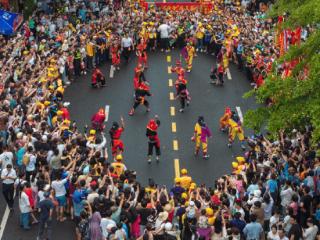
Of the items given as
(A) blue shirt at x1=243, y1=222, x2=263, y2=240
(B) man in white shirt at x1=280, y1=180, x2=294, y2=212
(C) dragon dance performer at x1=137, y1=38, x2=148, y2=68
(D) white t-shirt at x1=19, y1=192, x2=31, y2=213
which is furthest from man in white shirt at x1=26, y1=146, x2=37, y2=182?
(C) dragon dance performer at x1=137, y1=38, x2=148, y2=68

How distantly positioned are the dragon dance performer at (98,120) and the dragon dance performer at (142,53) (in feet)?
20.5

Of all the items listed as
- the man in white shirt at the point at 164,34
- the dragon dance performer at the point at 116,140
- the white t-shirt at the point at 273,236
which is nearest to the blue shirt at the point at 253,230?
the white t-shirt at the point at 273,236

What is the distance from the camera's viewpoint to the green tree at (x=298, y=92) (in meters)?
14.8

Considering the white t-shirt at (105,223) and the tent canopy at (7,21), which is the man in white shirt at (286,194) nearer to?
the white t-shirt at (105,223)

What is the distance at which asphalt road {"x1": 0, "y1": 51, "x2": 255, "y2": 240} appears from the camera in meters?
21.5

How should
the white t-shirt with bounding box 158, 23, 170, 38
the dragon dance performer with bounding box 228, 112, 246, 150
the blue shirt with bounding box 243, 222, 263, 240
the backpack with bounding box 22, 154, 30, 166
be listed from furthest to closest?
the white t-shirt with bounding box 158, 23, 170, 38 < the dragon dance performer with bounding box 228, 112, 246, 150 < the backpack with bounding box 22, 154, 30, 166 < the blue shirt with bounding box 243, 222, 263, 240

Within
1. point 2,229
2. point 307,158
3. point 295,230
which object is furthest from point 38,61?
point 295,230

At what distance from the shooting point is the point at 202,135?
2177 cm

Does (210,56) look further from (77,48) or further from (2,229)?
(2,229)

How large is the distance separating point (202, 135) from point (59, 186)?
5.77m

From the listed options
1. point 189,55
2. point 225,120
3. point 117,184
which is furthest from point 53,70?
point 117,184

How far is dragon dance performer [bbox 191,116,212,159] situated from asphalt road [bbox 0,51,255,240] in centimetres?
31

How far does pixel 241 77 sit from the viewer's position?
29.2 m

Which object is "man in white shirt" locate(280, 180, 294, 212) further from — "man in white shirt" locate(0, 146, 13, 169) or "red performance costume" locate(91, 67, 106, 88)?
"red performance costume" locate(91, 67, 106, 88)
